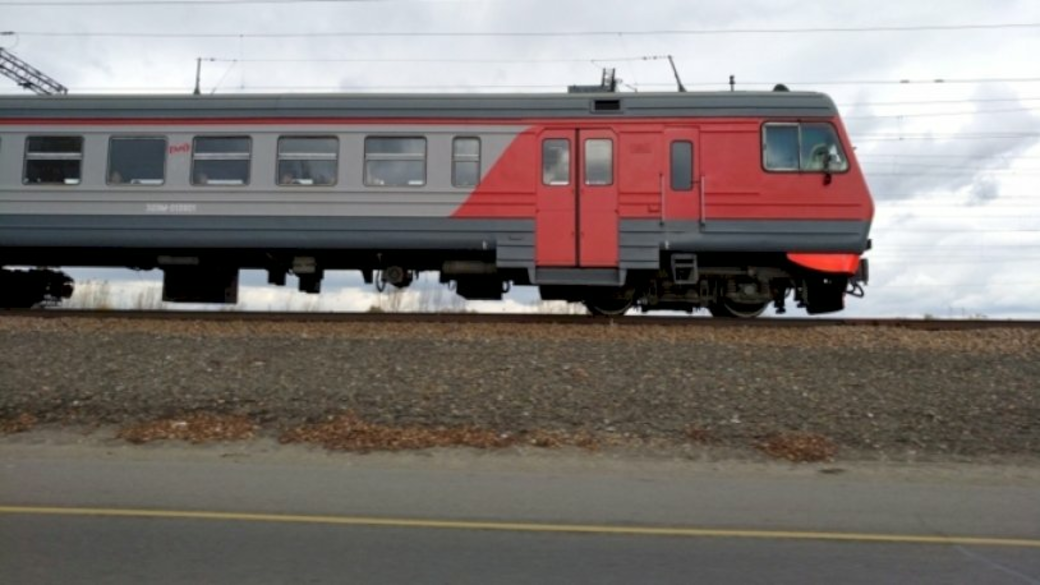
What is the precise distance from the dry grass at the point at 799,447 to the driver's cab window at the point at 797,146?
20.9 feet

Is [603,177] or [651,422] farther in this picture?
[603,177]

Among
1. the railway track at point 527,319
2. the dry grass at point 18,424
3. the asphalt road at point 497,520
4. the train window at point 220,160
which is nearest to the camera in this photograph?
the asphalt road at point 497,520

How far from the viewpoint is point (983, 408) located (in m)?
8.77

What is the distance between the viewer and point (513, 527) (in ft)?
17.3

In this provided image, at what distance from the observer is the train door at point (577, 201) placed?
1319cm

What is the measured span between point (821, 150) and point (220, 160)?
9.78 m

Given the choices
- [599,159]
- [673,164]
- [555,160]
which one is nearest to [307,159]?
[555,160]

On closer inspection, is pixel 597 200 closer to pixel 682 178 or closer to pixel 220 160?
pixel 682 178

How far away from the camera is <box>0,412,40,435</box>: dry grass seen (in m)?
8.20

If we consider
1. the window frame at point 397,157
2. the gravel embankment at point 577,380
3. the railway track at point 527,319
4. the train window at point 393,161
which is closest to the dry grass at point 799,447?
the gravel embankment at point 577,380

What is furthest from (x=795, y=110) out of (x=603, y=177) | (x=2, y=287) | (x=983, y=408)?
(x=2, y=287)

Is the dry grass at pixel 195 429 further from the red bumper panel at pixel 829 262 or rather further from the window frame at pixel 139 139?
the red bumper panel at pixel 829 262

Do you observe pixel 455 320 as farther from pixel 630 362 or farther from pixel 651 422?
pixel 651 422

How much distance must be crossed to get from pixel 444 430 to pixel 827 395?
422 centimetres
